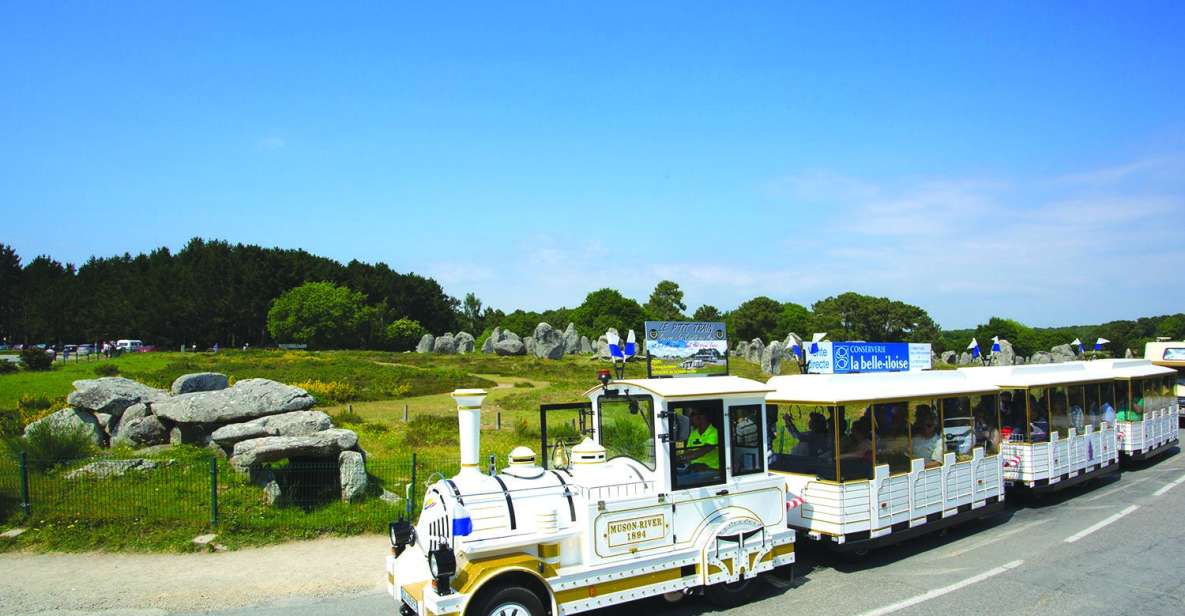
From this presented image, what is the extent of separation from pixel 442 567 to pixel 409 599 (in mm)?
1130

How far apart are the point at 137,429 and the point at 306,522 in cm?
931

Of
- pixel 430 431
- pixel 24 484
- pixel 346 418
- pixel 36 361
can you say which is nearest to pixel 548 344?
pixel 36 361

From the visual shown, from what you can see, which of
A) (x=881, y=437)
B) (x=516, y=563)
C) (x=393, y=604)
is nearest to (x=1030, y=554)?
(x=881, y=437)

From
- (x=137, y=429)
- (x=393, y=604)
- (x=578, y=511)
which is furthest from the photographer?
(x=137, y=429)

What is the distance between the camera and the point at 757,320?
99062mm

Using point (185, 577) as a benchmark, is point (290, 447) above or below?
above

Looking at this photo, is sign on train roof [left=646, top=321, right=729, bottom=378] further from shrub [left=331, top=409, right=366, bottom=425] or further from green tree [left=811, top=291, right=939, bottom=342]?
green tree [left=811, top=291, right=939, bottom=342]

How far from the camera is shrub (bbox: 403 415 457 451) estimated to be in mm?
20688

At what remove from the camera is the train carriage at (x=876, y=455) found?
955 cm

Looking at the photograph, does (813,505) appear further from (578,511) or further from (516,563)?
(516,563)

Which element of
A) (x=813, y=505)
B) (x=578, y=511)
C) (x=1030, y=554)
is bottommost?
(x=1030, y=554)

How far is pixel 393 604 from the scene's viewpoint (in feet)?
28.5

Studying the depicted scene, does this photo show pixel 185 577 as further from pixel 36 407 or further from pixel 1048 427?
pixel 36 407

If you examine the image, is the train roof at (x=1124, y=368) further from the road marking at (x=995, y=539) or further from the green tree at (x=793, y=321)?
the green tree at (x=793, y=321)
